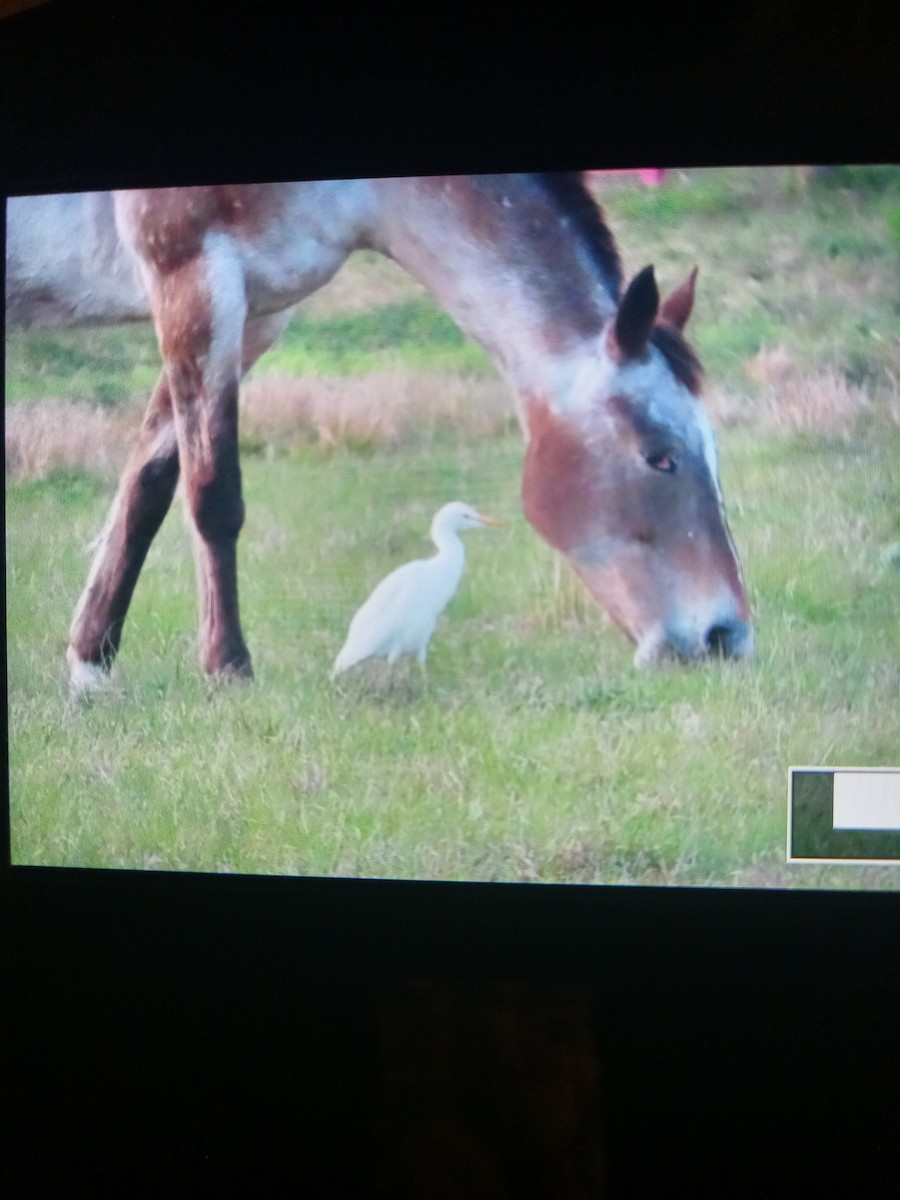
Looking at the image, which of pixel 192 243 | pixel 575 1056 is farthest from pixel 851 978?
pixel 192 243

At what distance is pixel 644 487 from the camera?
5.54ft

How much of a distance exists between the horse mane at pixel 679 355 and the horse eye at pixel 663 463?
11 centimetres

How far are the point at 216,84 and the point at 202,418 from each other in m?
0.60

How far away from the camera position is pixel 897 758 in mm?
1646

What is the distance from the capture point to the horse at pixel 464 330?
1676mm

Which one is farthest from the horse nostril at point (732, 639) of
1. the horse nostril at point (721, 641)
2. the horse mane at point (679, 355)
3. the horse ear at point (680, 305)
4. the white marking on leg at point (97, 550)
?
the white marking on leg at point (97, 550)

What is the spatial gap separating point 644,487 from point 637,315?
0.27m

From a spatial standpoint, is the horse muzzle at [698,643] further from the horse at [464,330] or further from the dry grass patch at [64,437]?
the dry grass patch at [64,437]

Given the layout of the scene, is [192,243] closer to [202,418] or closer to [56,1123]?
[202,418]

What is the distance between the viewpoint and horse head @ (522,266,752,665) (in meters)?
1.67

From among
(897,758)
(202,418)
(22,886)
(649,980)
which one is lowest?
(649,980)

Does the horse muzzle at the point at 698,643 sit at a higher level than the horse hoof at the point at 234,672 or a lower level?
higher

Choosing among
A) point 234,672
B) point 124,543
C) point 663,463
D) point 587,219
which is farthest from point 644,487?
point 124,543
